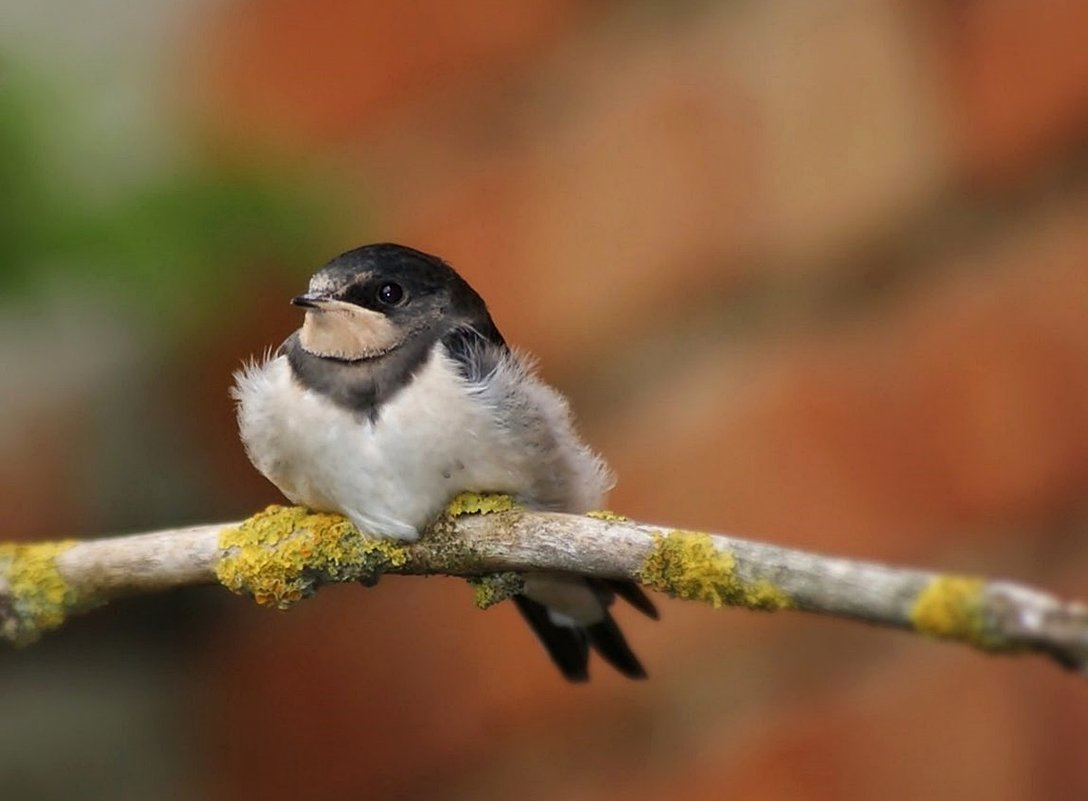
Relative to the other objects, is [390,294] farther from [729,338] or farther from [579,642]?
[729,338]

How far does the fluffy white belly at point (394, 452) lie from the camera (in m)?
0.86

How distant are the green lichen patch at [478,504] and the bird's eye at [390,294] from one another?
0.14 m

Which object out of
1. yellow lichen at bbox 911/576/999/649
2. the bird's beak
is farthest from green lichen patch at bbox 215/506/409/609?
yellow lichen at bbox 911/576/999/649

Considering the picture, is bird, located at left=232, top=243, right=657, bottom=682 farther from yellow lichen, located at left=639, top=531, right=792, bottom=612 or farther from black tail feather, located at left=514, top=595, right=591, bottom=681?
yellow lichen, located at left=639, top=531, right=792, bottom=612

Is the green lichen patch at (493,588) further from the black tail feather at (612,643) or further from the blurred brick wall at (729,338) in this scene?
the blurred brick wall at (729,338)

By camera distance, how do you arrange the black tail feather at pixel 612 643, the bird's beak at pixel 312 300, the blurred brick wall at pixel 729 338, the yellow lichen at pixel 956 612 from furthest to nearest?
the blurred brick wall at pixel 729 338, the black tail feather at pixel 612 643, the bird's beak at pixel 312 300, the yellow lichen at pixel 956 612

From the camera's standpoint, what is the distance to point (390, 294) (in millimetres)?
946

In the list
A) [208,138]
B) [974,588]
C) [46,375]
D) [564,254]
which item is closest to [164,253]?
[208,138]

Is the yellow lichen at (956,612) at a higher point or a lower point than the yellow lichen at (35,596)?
higher

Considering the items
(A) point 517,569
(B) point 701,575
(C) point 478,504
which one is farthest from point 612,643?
(B) point 701,575

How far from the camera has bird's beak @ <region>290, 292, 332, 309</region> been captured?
894 mm

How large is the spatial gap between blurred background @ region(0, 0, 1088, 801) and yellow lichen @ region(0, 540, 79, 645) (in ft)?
1.66

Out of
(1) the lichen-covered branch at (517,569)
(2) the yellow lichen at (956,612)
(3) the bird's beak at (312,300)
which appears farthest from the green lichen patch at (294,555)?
(2) the yellow lichen at (956,612)

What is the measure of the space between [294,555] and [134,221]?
23 cm
